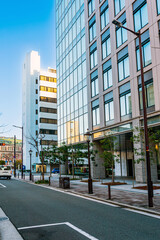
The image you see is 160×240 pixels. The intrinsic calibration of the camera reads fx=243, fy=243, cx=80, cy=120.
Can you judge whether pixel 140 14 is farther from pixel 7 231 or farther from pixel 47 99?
pixel 47 99

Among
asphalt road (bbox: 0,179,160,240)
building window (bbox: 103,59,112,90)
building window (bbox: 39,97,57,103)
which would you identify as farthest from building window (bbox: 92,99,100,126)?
building window (bbox: 39,97,57,103)

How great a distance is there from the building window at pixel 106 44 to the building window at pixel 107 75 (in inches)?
A: 48.3

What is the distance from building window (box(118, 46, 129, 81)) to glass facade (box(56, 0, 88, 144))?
8.92m

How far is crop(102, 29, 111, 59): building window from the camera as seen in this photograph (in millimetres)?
28609

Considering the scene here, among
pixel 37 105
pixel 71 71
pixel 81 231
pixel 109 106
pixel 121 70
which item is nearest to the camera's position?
pixel 81 231

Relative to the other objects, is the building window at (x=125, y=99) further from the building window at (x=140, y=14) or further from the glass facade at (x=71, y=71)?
the glass facade at (x=71, y=71)

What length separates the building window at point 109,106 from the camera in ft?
89.6

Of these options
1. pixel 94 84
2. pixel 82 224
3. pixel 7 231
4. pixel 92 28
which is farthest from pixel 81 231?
pixel 92 28

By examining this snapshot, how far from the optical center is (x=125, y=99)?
2481 cm

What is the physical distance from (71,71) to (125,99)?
17.5m

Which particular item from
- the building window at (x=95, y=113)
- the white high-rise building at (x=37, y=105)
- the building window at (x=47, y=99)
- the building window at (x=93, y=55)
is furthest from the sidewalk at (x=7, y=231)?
the building window at (x=47, y=99)

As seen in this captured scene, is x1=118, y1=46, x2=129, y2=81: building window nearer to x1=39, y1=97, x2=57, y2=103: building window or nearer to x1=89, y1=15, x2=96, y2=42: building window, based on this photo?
x1=89, y1=15, x2=96, y2=42: building window

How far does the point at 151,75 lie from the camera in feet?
69.6

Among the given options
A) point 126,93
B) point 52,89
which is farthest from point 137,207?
point 52,89
